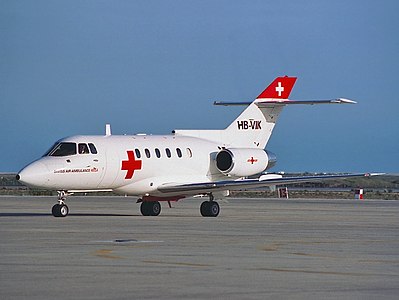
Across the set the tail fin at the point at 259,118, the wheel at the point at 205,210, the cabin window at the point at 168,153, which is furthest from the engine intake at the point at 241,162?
the wheel at the point at 205,210

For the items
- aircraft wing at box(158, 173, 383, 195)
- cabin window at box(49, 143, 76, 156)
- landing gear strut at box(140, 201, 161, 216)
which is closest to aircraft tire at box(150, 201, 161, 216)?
landing gear strut at box(140, 201, 161, 216)

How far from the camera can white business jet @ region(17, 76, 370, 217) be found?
36344mm

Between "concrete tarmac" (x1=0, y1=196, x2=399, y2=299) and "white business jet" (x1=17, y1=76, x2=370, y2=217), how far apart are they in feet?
16.1

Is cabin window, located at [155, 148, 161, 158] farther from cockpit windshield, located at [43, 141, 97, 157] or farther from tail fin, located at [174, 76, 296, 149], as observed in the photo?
tail fin, located at [174, 76, 296, 149]

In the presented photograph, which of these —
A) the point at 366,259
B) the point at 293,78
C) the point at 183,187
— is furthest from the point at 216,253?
the point at 293,78

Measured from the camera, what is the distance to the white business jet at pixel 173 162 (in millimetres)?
36344

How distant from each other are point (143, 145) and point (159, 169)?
3.38 feet

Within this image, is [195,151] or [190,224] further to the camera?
[195,151]

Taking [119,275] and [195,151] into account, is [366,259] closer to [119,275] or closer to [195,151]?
[119,275]

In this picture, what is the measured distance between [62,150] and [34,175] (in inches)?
70.7

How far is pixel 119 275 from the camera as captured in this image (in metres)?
16.2

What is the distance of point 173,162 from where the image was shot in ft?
131

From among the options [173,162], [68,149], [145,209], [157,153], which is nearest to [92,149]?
[68,149]

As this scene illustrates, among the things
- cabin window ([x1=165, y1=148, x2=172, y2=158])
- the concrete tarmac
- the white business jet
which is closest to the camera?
the concrete tarmac
